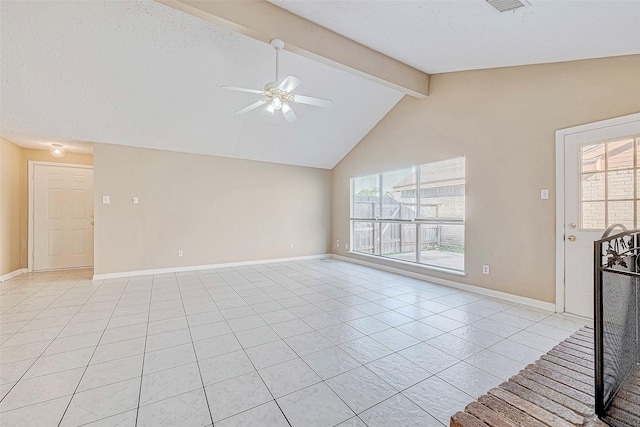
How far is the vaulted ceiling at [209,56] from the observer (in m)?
2.45

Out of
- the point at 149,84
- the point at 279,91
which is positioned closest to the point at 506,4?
the point at 279,91

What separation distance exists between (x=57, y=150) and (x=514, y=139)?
7853 millimetres

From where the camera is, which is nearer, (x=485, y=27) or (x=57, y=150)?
(x=485, y=27)

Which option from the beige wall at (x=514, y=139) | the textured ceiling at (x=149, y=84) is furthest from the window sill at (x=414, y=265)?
the textured ceiling at (x=149, y=84)

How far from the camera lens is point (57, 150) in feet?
17.5

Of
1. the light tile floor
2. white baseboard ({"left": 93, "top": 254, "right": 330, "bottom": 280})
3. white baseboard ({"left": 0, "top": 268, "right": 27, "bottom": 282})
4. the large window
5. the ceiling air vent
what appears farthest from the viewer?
white baseboard ({"left": 93, "top": 254, "right": 330, "bottom": 280})

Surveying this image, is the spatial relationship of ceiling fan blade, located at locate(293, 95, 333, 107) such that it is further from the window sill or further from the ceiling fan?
the window sill

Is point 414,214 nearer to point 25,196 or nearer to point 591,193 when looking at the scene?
point 591,193

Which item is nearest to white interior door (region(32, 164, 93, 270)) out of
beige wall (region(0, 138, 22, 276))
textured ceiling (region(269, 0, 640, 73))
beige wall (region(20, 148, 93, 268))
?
beige wall (region(20, 148, 93, 268))

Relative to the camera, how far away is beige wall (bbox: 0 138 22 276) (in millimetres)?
4750

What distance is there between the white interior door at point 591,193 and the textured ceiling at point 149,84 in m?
2.98

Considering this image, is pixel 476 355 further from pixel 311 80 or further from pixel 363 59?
pixel 311 80

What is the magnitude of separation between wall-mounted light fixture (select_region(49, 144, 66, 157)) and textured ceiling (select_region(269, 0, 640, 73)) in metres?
5.30

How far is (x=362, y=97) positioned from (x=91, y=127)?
14.9 feet
